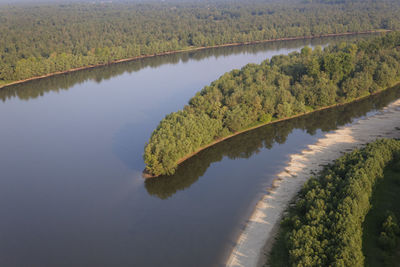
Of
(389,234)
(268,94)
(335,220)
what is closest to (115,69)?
(268,94)

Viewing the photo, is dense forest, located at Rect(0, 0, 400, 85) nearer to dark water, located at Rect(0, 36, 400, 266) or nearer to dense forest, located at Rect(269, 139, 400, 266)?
dark water, located at Rect(0, 36, 400, 266)

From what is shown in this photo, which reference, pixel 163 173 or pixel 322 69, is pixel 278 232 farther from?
pixel 322 69

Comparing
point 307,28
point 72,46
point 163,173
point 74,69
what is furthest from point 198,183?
point 307,28

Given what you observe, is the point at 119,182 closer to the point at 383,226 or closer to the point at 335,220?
the point at 335,220

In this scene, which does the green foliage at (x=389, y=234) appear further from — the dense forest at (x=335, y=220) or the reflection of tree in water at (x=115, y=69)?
the reflection of tree in water at (x=115, y=69)

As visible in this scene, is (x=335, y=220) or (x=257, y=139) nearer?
(x=335, y=220)

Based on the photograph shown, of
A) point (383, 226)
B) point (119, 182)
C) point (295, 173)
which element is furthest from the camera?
point (119, 182)
